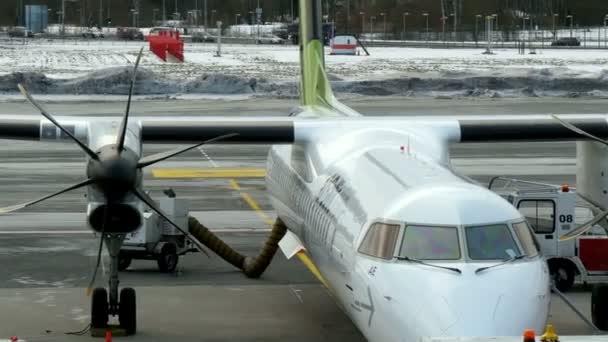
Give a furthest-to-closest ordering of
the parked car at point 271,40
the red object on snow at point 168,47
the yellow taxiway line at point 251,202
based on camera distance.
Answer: the parked car at point 271,40
the red object on snow at point 168,47
the yellow taxiway line at point 251,202

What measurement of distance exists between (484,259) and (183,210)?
10025mm

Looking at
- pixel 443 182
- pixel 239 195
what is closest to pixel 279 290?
pixel 443 182

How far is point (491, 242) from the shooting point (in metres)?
12.4

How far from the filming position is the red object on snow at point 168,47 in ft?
295

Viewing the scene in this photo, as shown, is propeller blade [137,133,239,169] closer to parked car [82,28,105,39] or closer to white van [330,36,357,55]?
white van [330,36,357,55]

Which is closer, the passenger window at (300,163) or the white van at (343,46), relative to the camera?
the passenger window at (300,163)

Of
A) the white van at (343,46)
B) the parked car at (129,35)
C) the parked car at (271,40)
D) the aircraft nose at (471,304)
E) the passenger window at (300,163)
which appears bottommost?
the aircraft nose at (471,304)

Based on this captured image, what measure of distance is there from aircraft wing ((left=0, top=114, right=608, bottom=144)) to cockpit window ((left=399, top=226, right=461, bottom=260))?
521 centimetres

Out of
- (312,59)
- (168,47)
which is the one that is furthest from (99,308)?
(168,47)

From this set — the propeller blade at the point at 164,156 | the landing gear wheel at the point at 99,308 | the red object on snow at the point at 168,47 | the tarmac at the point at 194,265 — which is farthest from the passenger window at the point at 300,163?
the red object on snow at the point at 168,47

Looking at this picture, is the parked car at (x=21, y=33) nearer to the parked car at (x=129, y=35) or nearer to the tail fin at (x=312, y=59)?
the parked car at (x=129, y=35)

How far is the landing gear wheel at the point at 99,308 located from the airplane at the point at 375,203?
0.05 feet

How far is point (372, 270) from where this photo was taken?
12.6 meters

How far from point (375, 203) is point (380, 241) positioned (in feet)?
2.66
